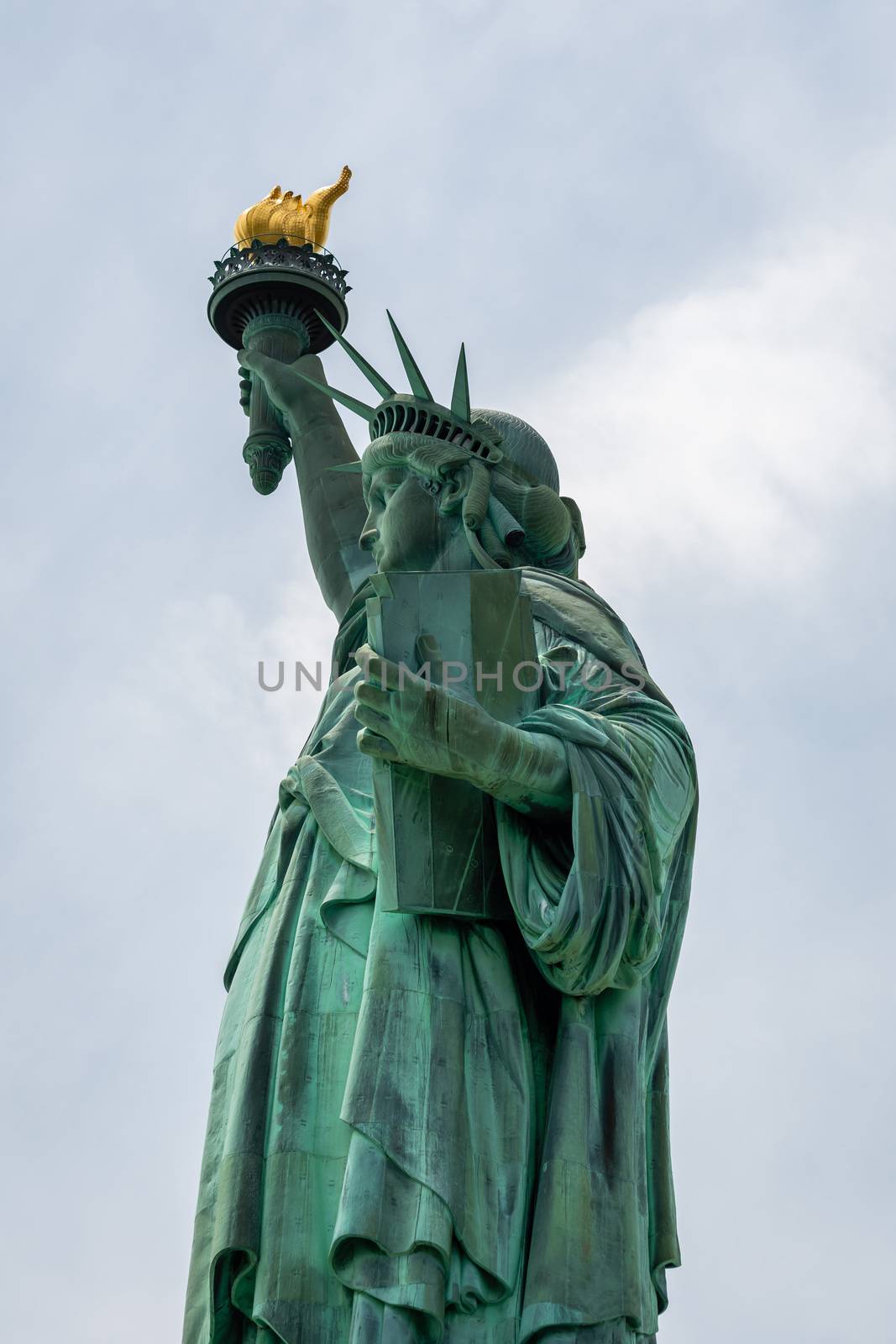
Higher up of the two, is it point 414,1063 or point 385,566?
point 385,566

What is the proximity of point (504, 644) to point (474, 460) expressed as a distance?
1186 millimetres

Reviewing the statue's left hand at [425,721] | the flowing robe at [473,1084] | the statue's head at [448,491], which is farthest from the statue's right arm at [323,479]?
the statue's left hand at [425,721]

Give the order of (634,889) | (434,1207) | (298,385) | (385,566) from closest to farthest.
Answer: (434,1207), (634,889), (385,566), (298,385)

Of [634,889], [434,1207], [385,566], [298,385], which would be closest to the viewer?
[434,1207]

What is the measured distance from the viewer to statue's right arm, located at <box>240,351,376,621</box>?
12820 millimetres

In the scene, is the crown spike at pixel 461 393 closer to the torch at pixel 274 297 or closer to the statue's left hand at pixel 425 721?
the statue's left hand at pixel 425 721

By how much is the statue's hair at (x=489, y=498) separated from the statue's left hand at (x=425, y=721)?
4.36 ft

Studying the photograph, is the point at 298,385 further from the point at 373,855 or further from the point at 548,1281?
the point at 548,1281

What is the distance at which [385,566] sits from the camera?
10641 mm

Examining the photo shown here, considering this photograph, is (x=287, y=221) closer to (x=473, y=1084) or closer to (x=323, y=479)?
(x=323, y=479)

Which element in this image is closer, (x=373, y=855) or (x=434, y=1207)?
(x=434, y=1207)

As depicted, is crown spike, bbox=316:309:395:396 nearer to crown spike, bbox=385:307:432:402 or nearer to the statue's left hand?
crown spike, bbox=385:307:432:402

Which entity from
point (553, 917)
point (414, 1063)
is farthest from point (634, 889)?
point (414, 1063)

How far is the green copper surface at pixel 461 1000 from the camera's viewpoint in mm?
8938
